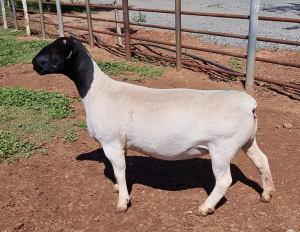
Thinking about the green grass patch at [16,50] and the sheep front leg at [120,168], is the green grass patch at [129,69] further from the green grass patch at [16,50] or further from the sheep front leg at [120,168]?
the sheep front leg at [120,168]

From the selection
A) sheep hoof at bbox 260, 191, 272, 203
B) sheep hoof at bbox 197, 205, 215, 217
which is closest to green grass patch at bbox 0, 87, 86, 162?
sheep hoof at bbox 197, 205, 215, 217

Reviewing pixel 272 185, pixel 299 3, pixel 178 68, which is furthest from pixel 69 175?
pixel 299 3

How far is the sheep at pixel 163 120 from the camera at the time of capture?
2.96 metres

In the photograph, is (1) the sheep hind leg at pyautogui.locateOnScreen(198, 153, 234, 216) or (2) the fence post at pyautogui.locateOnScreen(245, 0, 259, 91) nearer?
(1) the sheep hind leg at pyautogui.locateOnScreen(198, 153, 234, 216)

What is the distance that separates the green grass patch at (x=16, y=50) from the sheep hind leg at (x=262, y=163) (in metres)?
6.73

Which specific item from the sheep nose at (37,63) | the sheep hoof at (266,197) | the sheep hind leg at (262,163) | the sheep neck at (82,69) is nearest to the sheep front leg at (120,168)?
the sheep neck at (82,69)

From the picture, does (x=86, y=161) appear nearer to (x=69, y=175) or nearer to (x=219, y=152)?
(x=69, y=175)

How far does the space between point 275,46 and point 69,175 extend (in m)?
6.86

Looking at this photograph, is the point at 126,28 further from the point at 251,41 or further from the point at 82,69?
the point at 82,69

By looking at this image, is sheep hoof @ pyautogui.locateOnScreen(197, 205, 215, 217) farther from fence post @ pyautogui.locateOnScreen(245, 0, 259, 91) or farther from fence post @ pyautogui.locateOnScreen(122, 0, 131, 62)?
fence post @ pyautogui.locateOnScreen(122, 0, 131, 62)

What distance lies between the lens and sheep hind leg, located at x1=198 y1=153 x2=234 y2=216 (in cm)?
305

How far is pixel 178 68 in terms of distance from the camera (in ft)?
24.8

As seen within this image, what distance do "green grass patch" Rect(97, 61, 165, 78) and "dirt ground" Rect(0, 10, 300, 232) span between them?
2839 mm

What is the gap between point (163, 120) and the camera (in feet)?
10.0
